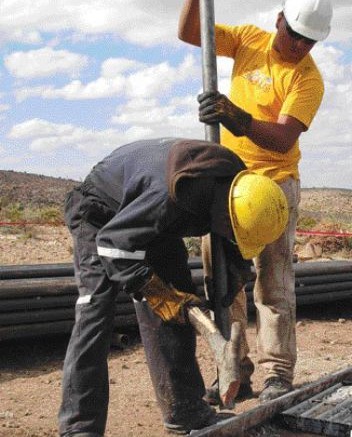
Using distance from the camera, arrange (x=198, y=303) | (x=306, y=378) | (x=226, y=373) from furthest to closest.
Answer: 1. (x=306, y=378)
2. (x=198, y=303)
3. (x=226, y=373)

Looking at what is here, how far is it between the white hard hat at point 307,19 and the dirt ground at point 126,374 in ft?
7.77

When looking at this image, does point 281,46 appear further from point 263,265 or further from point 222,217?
point 222,217

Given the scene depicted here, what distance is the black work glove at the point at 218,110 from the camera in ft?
14.3

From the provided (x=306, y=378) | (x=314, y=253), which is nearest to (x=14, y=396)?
(x=306, y=378)

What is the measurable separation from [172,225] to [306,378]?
8.36 feet

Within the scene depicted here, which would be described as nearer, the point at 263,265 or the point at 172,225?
the point at 172,225

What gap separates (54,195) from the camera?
93.8 feet

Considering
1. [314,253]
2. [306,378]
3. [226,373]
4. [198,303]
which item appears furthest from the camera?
[314,253]

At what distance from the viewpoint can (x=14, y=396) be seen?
534 cm

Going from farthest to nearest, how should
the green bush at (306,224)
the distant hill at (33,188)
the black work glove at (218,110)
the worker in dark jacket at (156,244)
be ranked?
the distant hill at (33,188)
the green bush at (306,224)
the black work glove at (218,110)
the worker in dark jacket at (156,244)

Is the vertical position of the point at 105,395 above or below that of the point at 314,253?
above

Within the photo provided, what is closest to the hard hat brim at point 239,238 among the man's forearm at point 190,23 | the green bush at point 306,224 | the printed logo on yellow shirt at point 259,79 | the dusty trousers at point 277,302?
the dusty trousers at point 277,302

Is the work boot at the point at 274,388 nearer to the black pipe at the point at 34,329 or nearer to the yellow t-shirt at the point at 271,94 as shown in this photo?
the yellow t-shirt at the point at 271,94

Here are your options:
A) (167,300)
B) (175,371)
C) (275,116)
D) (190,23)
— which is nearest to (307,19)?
(275,116)
